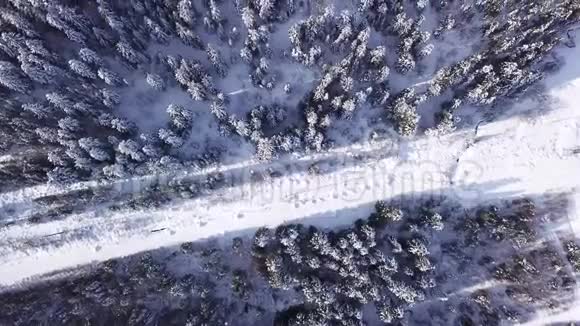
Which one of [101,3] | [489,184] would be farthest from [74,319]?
[489,184]

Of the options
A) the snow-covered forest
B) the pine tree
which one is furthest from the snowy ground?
the pine tree

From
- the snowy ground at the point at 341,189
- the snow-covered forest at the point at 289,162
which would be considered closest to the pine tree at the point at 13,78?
the snow-covered forest at the point at 289,162

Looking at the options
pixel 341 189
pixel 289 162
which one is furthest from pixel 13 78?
pixel 341 189

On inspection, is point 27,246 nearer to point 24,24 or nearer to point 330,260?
point 24,24

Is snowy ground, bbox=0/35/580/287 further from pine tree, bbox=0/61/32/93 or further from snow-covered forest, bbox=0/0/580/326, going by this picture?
pine tree, bbox=0/61/32/93

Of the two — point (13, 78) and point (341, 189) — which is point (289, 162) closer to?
point (341, 189)

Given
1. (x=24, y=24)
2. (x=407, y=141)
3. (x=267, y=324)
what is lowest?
(x=267, y=324)

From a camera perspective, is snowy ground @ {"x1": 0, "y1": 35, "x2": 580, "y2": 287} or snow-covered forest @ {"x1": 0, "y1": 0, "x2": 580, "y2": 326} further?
snowy ground @ {"x1": 0, "y1": 35, "x2": 580, "y2": 287}
